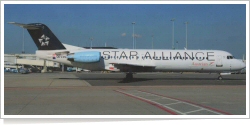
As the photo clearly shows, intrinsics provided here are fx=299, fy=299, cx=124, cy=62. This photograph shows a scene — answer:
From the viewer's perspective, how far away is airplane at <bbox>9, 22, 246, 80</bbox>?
28609mm

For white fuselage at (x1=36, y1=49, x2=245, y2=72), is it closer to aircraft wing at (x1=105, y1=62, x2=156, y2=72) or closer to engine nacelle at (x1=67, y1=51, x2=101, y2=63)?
aircraft wing at (x1=105, y1=62, x2=156, y2=72)

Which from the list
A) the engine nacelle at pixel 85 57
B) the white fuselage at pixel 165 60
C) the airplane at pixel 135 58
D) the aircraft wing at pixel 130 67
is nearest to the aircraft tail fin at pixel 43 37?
the airplane at pixel 135 58

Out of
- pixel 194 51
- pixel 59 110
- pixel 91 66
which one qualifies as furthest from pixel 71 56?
pixel 59 110

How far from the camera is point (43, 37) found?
93.8 feet

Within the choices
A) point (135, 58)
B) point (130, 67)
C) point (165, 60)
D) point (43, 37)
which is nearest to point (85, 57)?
point (130, 67)

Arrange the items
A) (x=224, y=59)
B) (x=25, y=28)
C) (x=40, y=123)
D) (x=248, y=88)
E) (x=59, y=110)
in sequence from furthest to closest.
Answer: (x=224, y=59) → (x=25, y=28) → (x=248, y=88) → (x=59, y=110) → (x=40, y=123)

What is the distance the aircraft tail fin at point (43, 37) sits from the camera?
92.6ft

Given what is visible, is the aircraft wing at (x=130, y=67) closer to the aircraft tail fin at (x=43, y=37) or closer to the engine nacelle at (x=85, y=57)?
the engine nacelle at (x=85, y=57)

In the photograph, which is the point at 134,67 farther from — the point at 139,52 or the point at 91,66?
the point at 91,66

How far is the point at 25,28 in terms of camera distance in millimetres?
28156

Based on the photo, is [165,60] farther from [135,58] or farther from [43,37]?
[43,37]

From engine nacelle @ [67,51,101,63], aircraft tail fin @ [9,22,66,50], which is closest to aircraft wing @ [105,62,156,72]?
engine nacelle @ [67,51,101,63]

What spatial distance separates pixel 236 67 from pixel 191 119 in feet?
75.5

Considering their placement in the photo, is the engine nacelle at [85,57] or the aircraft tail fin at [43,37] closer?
the engine nacelle at [85,57]
